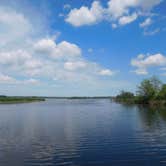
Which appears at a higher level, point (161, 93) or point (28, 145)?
point (161, 93)

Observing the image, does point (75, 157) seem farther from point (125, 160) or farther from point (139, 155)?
point (139, 155)

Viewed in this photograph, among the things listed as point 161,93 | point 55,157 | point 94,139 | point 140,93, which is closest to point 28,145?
point 55,157

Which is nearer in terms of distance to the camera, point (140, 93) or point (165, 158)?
point (165, 158)

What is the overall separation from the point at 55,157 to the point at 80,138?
959 cm

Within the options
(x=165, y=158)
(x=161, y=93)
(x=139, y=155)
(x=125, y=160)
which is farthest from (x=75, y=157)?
(x=161, y=93)

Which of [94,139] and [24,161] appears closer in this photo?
[24,161]

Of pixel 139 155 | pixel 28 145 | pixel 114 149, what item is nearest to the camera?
pixel 139 155

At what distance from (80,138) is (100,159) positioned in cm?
1005

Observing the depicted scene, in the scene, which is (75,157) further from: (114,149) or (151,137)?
(151,137)

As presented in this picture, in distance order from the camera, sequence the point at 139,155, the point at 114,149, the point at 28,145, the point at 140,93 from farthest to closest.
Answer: the point at 140,93 → the point at 28,145 → the point at 114,149 → the point at 139,155

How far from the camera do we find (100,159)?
926 inches

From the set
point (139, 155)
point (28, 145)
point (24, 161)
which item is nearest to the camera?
point (24, 161)

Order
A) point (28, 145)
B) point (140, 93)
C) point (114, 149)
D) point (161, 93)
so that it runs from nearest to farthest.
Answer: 1. point (114, 149)
2. point (28, 145)
3. point (161, 93)
4. point (140, 93)

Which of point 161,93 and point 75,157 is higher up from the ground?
point 161,93
